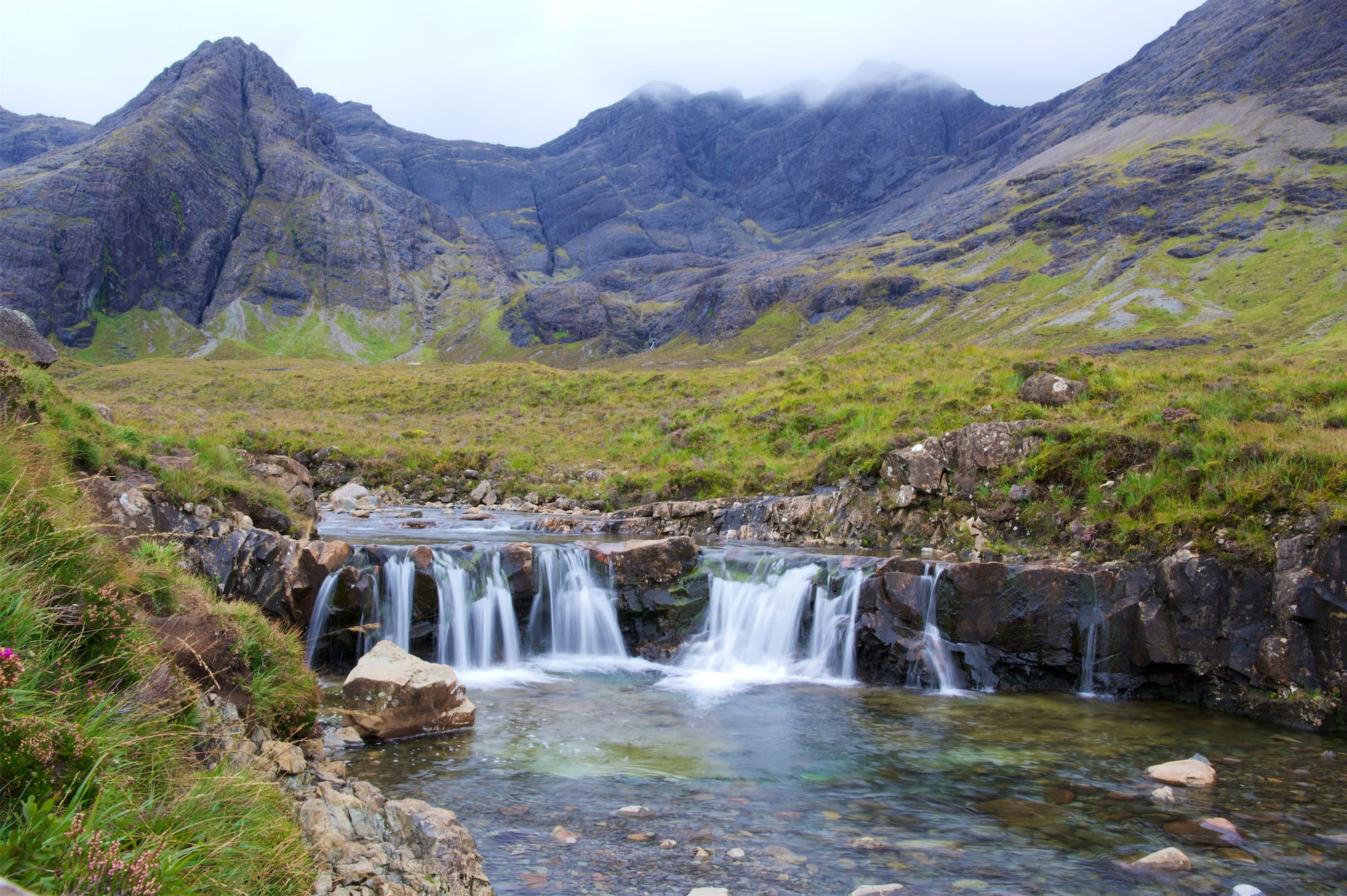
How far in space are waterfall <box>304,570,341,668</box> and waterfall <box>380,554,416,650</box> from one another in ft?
3.46

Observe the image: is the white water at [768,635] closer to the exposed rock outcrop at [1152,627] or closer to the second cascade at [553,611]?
the second cascade at [553,611]

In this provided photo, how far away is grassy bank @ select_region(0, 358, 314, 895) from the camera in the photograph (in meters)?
3.03

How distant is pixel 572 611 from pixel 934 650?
773 cm

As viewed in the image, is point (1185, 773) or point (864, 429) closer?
point (1185, 773)

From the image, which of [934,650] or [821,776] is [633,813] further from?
[934,650]

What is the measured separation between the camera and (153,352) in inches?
5910

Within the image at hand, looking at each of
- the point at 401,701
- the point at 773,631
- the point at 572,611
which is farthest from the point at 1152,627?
the point at 401,701

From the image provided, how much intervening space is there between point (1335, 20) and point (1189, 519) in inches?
10407

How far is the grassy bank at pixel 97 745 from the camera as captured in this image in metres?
3.03

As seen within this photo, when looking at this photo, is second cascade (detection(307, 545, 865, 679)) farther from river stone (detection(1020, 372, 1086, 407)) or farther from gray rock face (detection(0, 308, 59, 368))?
river stone (detection(1020, 372, 1086, 407))

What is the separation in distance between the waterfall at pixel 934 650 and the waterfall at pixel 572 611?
6294mm

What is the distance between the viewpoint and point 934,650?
1376cm

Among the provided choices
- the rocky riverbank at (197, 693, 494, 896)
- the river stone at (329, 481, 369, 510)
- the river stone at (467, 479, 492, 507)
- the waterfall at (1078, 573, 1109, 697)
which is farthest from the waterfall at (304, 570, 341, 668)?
the river stone at (467, 479, 492, 507)

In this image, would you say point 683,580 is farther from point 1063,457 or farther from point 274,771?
point 274,771
